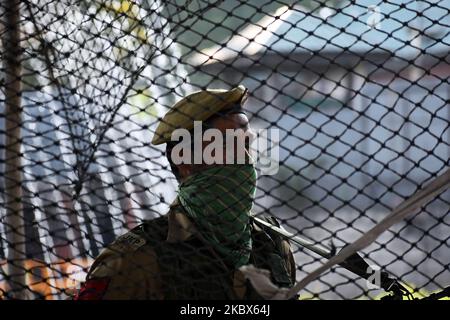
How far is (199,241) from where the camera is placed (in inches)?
89.4

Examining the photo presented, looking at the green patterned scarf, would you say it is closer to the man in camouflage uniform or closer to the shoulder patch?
the man in camouflage uniform

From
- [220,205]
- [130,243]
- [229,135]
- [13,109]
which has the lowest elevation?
[130,243]

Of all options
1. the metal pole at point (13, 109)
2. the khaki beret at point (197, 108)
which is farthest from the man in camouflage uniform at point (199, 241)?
the metal pole at point (13, 109)

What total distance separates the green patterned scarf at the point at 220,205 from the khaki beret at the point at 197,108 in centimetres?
17

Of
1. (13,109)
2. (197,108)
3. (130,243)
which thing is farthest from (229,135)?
(13,109)

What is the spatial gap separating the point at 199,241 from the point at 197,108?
42 centimetres

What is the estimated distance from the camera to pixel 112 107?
2.91 m

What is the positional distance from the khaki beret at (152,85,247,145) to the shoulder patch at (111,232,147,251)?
0.35 metres

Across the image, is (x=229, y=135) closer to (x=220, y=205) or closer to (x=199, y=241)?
(x=220, y=205)
